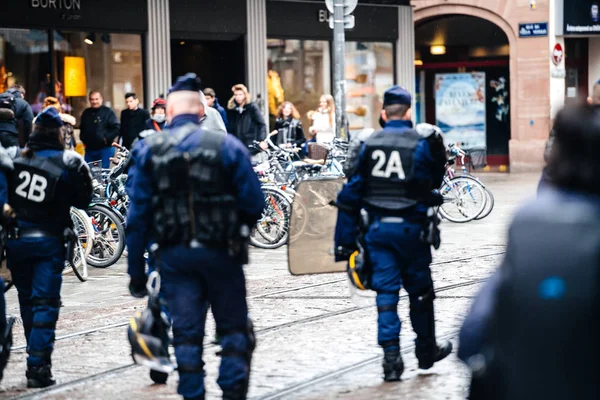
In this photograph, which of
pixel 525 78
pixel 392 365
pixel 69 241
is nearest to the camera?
pixel 392 365

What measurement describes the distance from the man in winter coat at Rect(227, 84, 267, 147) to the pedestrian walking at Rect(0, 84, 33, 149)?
8.94 ft

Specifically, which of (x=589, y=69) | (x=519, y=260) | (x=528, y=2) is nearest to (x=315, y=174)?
(x=519, y=260)

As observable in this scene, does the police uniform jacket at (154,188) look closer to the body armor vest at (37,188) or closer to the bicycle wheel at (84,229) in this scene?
the body armor vest at (37,188)

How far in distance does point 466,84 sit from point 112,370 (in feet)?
75.2

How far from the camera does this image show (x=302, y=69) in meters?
23.3

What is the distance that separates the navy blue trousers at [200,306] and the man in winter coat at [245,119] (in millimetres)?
10495

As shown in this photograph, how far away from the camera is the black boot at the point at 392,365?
675 centimetres

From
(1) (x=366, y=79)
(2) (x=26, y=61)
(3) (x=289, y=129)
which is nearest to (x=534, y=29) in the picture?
(1) (x=366, y=79)

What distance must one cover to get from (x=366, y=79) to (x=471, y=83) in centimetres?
526

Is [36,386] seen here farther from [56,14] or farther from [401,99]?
[56,14]

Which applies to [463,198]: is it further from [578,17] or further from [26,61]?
[578,17]

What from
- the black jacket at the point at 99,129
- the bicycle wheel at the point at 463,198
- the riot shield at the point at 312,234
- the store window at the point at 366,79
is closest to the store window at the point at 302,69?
the store window at the point at 366,79

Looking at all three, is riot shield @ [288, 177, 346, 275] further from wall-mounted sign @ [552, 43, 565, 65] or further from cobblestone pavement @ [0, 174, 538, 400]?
wall-mounted sign @ [552, 43, 565, 65]

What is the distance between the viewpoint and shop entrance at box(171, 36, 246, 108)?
22.1m
